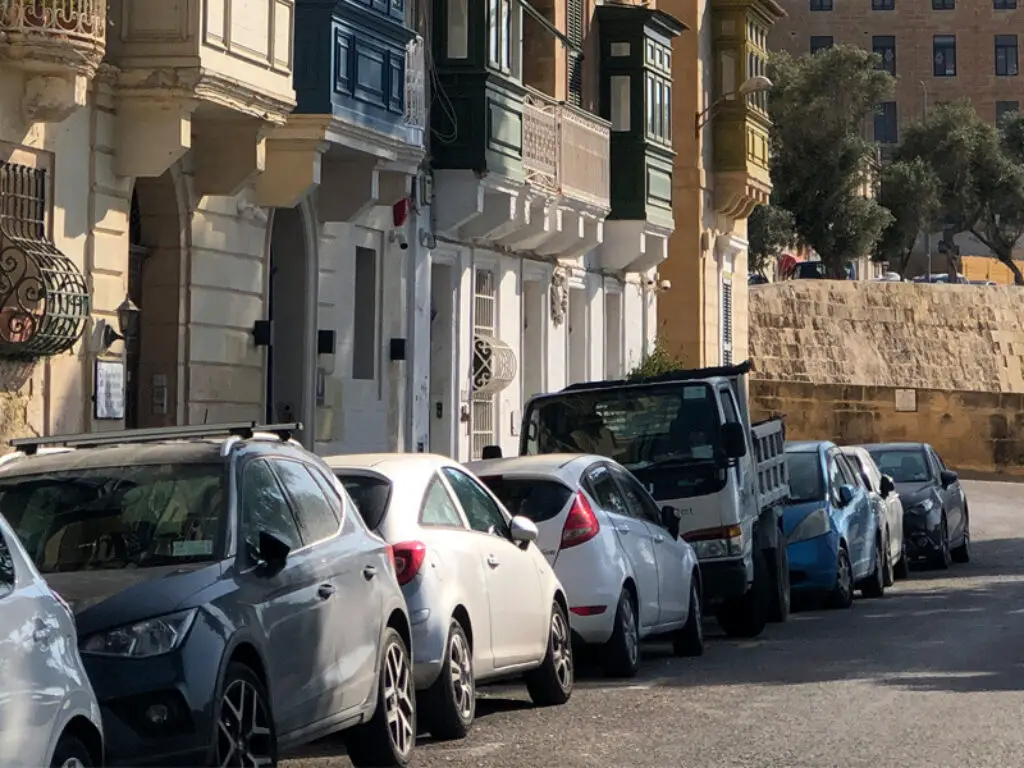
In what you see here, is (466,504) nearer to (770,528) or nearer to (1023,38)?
(770,528)

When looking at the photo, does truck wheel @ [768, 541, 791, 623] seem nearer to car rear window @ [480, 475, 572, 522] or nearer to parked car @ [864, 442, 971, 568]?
car rear window @ [480, 475, 572, 522]

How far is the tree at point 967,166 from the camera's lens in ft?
282

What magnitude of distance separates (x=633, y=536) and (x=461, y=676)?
12.7ft

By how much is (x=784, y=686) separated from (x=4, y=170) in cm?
736

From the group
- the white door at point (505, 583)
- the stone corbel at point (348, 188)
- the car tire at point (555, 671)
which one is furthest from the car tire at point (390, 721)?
the stone corbel at point (348, 188)

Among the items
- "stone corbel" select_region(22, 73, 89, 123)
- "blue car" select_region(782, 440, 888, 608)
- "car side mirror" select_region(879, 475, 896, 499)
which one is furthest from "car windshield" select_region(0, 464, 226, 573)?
"car side mirror" select_region(879, 475, 896, 499)

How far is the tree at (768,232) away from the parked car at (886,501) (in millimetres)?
39192

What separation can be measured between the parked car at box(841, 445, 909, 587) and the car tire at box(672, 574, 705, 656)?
766 centimetres

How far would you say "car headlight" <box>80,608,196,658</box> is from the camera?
8062 millimetres

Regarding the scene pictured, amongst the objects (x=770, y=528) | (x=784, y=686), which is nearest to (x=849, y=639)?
(x=770, y=528)

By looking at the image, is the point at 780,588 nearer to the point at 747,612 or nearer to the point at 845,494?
the point at 747,612

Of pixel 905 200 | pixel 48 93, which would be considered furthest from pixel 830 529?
pixel 905 200

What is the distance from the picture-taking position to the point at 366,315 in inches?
1026

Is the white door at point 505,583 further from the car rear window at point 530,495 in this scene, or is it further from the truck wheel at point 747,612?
the truck wheel at point 747,612
